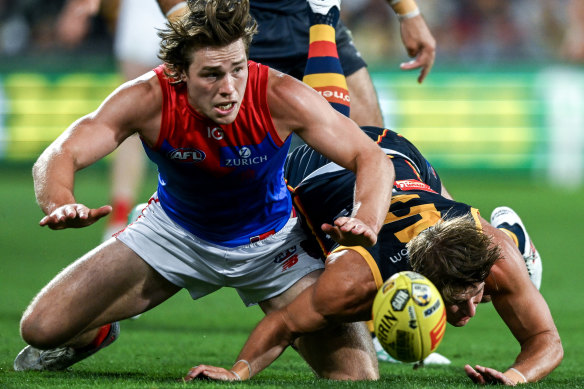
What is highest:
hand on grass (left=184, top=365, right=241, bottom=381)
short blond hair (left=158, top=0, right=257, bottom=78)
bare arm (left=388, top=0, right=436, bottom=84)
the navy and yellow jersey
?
short blond hair (left=158, top=0, right=257, bottom=78)

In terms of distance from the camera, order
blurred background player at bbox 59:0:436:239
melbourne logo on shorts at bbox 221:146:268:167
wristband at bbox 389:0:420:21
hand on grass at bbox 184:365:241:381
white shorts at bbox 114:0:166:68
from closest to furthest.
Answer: hand on grass at bbox 184:365:241:381
melbourne logo on shorts at bbox 221:146:268:167
blurred background player at bbox 59:0:436:239
wristband at bbox 389:0:420:21
white shorts at bbox 114:0:166:68

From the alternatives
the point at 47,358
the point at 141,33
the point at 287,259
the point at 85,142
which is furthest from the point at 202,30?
the point at 141,33

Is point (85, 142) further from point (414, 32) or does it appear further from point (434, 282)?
point (414, 32)

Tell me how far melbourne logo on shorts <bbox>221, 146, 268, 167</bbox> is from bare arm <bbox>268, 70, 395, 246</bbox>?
139 millimetres

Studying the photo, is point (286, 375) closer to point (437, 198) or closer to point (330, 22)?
point (437, 198)

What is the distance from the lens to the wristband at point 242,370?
4461mm

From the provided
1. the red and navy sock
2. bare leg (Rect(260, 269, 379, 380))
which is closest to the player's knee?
bare leg (Rect(260, 269, 379, 380))

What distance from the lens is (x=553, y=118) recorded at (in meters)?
14.3

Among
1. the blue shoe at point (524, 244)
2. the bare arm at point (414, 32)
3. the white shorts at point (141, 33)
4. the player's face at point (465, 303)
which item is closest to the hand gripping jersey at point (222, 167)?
the player's face at point (465, 303)

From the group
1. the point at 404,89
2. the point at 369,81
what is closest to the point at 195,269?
the point at 369,81

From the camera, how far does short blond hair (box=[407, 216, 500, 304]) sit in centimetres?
435

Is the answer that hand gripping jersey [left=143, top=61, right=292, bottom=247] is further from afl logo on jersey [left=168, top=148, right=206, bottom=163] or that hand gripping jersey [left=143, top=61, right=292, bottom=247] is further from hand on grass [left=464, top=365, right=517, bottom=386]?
hand on grass [left=464, top=365, right=517, bottom=386]

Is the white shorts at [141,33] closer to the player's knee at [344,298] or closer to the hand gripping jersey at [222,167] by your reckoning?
the hand gripping jersey at [222,167]

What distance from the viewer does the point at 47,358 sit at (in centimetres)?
498
